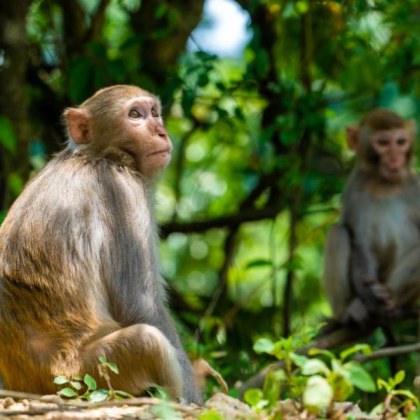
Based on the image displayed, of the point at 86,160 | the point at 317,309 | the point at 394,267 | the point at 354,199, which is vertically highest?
the point at 86,160

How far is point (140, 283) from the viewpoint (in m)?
7.03

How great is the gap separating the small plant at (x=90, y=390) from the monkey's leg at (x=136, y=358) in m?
0.14

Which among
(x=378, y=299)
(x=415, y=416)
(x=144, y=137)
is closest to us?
(x=415, y=416)

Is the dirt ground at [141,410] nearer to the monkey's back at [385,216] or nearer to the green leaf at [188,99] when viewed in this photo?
the green leaf at [188,99]

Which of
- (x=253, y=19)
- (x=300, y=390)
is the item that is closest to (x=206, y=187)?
(x=253, y=19)

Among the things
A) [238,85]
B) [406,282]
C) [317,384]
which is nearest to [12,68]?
[238,85]

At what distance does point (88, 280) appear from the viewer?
685 cm

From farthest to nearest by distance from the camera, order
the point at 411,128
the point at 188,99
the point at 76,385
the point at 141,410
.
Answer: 1. the point at 411,128
2. the point at 188,99
3. the point at 76,385
4. the point at 141,410

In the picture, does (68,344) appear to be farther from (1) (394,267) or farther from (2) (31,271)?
(1) (394,267)

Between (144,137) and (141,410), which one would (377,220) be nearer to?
(144,137)

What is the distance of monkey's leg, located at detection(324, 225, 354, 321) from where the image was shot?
12434mm

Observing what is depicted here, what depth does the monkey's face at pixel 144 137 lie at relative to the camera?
7.60m

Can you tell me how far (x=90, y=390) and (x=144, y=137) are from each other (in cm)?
217

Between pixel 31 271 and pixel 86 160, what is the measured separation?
3.44ft
